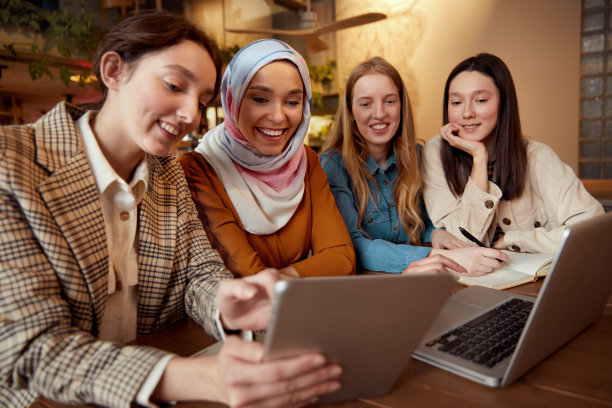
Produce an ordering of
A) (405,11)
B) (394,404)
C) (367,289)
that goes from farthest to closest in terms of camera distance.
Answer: (405,11) → (394,404) → (367,289)

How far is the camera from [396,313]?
549mm

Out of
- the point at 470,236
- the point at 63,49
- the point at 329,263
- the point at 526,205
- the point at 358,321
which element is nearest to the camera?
the point at 358,321

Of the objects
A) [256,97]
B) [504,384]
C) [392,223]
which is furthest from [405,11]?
[504,384]

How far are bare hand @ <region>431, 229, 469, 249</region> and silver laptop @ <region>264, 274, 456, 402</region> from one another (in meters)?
1.03

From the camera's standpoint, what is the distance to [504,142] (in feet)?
6.12

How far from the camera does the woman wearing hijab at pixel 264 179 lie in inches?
50.3

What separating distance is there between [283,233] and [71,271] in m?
0.75

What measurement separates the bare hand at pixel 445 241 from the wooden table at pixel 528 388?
0.80 m

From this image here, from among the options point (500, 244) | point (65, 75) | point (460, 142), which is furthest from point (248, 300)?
point (65, 75)

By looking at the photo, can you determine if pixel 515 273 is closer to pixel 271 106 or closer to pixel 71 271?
pixel 271 106

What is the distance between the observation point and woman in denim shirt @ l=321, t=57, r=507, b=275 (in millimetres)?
1809

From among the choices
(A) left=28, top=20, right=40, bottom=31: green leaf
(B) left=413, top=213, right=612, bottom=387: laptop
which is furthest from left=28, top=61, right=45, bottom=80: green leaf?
(B) left=413, top=213, right=612, bottom=387: laptop

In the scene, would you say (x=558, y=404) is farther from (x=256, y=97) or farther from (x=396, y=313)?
(x=256, y=97)

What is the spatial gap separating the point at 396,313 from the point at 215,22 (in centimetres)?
531
